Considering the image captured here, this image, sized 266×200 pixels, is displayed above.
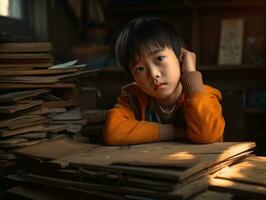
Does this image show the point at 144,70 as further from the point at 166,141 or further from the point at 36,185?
the point at 36,185

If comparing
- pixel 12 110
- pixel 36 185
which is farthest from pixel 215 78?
pixel 36 185

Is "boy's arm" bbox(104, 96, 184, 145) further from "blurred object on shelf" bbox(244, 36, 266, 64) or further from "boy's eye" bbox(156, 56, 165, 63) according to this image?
"blurred object on shelf" bbox(244, 36, 266, 64)

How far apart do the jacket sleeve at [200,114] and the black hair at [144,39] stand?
16 cm

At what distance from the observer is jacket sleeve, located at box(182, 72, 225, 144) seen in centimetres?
147

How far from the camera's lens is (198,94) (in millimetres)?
1543

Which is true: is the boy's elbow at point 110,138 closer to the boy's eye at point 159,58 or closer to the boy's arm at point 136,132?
the boy's arm at point 136,132

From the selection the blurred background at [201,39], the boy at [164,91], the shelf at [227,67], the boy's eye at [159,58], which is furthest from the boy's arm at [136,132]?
the shelf at [227,67]

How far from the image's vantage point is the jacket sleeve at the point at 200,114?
1.47 meters

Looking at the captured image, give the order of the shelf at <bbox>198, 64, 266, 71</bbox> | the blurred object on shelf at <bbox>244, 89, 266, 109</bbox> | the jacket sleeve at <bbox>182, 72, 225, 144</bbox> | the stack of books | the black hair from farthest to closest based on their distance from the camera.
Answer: the blurred object on shelf at <bbox>244, 89, 266, 109</bbox> → the shelf at <bbox>198, 64, 266, 71</bbox> → the stack of books → the black hair → the jacket sleeve at <bbox>182, 72, 225, 144</bbox>

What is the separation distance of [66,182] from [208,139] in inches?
20.2

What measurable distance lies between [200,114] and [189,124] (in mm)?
55

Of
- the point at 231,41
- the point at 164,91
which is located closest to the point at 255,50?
the point at 231,41

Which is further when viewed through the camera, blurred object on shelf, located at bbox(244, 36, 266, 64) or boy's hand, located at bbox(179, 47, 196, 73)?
blurred object on shelf, located at bbox(244, 36, 266, 64)

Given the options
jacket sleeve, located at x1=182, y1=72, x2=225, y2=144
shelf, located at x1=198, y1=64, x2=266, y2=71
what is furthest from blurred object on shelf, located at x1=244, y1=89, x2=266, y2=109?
jacket sleeve, located at x1=182, y1=72, x2=225, y2=144
